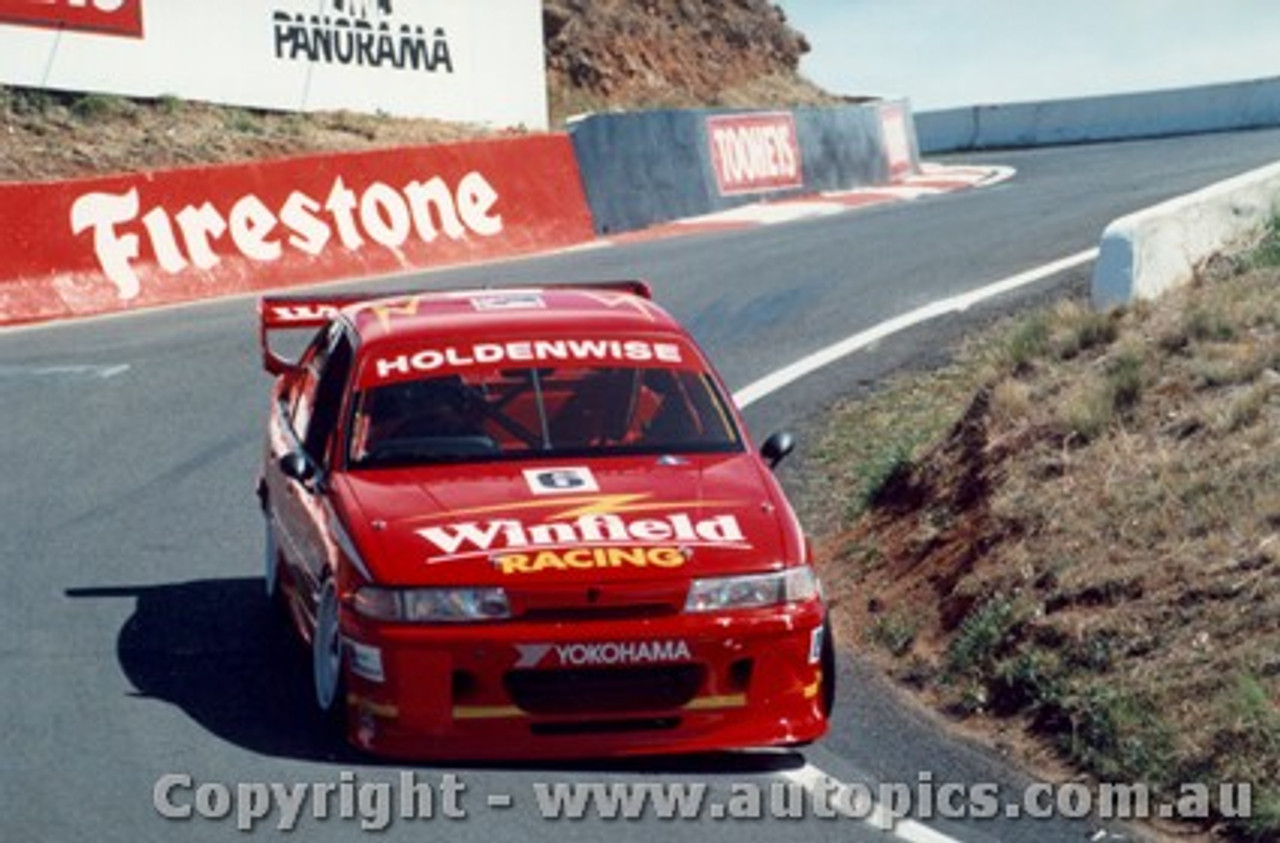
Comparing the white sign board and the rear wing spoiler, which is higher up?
the rear wing spoiler

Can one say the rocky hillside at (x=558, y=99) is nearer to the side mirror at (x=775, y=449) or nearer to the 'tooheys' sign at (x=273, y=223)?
the 'tooheys' sign at (x=273, y=223)

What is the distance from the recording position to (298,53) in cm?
3125

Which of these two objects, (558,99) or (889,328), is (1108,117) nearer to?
(558,99)

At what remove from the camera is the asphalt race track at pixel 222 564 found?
8.38 m

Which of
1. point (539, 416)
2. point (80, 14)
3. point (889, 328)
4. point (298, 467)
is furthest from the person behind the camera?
point (80, 14)

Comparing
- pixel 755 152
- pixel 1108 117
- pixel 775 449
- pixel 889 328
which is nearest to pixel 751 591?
pixel 775 449

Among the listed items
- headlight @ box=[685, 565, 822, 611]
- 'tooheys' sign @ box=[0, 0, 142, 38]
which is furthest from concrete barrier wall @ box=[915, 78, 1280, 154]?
headlight @ box=[685, 565, 822, 611]

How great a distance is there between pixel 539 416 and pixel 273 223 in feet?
44.7

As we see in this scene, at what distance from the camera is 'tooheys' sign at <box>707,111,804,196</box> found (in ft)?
103

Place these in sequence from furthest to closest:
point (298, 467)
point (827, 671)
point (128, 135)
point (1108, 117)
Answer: point (1108, 117) < point (128, 135) < point (298, 467) < point (827, 671)

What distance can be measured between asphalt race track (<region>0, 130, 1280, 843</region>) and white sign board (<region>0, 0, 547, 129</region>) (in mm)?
6023

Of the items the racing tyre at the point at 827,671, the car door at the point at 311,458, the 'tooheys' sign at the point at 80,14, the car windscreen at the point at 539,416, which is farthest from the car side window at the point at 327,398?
the 'tooheys' sign at the point at 80,14

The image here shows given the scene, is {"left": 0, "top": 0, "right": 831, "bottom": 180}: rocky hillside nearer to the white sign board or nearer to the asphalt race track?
the white sign board

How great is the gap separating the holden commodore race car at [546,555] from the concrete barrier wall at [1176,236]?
5.78 m
